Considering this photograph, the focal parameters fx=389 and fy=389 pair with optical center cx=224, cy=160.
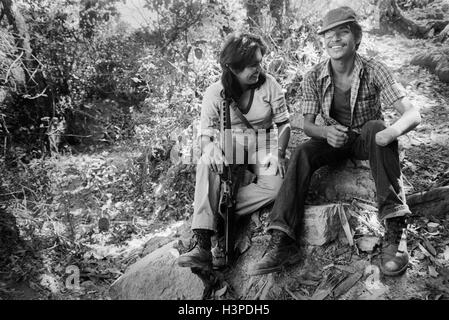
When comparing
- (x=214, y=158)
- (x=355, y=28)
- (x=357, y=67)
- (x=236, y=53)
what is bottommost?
(x=214, y=158)

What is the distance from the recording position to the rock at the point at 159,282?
3436 mm

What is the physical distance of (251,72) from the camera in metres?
3.30

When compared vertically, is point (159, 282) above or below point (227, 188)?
below

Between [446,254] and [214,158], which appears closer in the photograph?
[446,254]

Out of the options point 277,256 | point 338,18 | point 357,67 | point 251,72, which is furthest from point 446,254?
point 251,72

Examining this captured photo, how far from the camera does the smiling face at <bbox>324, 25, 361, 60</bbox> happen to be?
3.05m

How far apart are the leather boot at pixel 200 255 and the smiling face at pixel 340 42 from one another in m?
1.77

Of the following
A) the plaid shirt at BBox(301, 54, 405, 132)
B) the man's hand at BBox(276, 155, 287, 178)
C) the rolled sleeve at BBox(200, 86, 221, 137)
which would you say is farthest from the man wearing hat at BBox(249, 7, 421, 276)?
the rolled sleeve at BBox(200, 86, 221, 137)

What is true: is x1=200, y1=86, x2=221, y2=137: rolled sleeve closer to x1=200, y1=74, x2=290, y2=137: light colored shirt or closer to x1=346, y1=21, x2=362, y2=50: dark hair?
x1=200, y1=74, x2=290, y2=137: light colored shirt

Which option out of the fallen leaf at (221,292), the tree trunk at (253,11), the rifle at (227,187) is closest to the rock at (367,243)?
the rifle at (227,187)

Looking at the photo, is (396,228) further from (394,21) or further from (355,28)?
(394,21)

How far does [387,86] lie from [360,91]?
22 centimetres

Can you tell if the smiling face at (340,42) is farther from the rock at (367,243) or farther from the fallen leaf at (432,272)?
the fallen leaf at (432,272)

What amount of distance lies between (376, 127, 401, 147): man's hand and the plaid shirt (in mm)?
376
